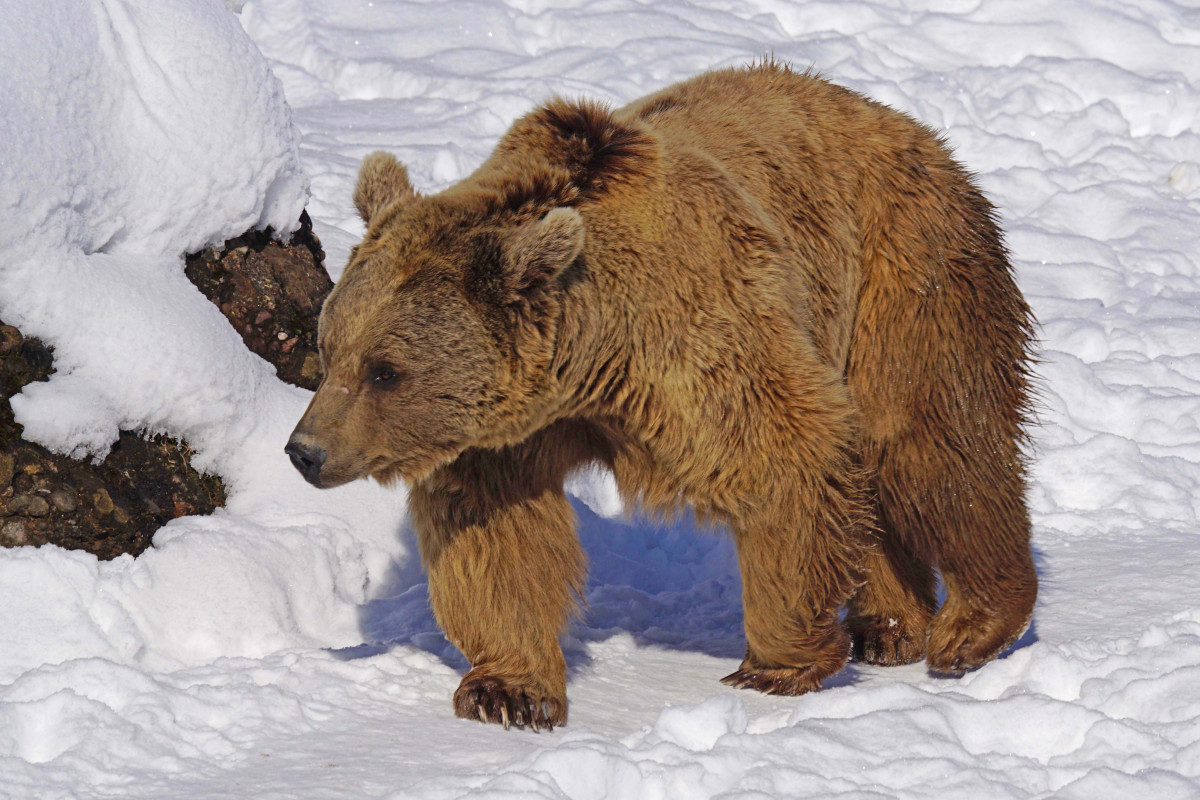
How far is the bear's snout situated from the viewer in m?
3.48

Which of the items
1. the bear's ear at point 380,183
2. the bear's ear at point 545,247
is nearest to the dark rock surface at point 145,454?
the bear's ear at point 380,183

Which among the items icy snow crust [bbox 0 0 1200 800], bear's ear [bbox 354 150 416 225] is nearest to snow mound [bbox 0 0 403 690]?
icy snow crust [bbox 0 0 1200 800]

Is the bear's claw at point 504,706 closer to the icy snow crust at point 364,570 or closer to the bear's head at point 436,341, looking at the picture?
the icy snow crust at point 364,570

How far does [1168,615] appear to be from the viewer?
4.37 meters

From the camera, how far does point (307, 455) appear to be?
3.47 meters

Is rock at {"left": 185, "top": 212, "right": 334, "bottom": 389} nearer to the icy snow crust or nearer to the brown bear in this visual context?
the icy snow crust

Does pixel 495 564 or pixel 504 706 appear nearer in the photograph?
pixel 504 706

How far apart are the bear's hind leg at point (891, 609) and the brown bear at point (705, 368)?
0.02m

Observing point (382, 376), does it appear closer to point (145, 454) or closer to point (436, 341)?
point (436, 341)

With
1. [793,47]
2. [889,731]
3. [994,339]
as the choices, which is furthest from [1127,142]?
[889,731]

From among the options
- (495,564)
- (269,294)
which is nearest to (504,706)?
(495,564)

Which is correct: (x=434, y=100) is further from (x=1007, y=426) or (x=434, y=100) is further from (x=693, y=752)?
(x=693, y=752)

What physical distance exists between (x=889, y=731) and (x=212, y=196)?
3452 millimetres

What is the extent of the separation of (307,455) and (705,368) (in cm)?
116
